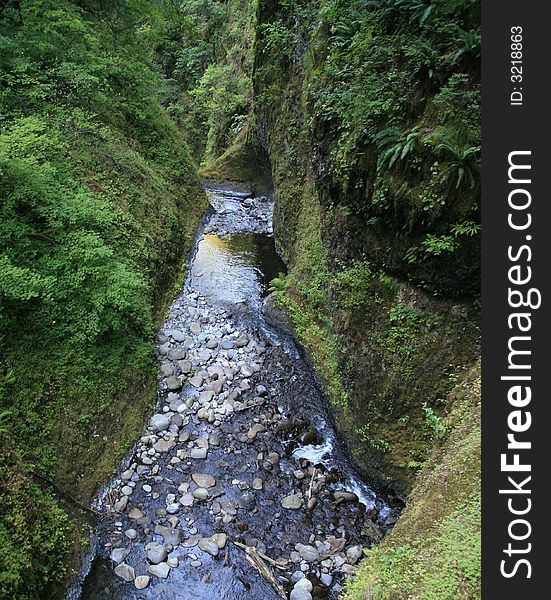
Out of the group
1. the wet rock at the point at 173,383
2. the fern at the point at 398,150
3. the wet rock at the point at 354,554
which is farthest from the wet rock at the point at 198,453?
the fern at the point at 398,150

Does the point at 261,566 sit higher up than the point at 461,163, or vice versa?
the point at 461,163

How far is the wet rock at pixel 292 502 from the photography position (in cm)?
580

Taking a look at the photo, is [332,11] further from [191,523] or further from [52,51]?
[191,523]

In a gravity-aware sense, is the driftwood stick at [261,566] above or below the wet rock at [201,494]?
below

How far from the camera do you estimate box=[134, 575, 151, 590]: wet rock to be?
4.83 metres

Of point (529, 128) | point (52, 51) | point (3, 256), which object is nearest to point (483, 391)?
point (529, 128)

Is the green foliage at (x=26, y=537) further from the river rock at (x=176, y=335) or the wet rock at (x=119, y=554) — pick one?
the river rock at (x=176, y=335)

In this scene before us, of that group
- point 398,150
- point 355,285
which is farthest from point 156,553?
point 398,150

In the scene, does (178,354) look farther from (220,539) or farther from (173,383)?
(220,539)

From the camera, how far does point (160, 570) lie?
4984mm

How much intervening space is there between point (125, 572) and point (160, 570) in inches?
16.4

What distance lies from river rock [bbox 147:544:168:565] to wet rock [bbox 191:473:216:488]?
1.04 m

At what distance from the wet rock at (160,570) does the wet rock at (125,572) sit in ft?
0.65

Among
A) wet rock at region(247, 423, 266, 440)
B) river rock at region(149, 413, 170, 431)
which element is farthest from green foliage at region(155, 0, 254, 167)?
wet rock at region(247, 423, 266, 440)
